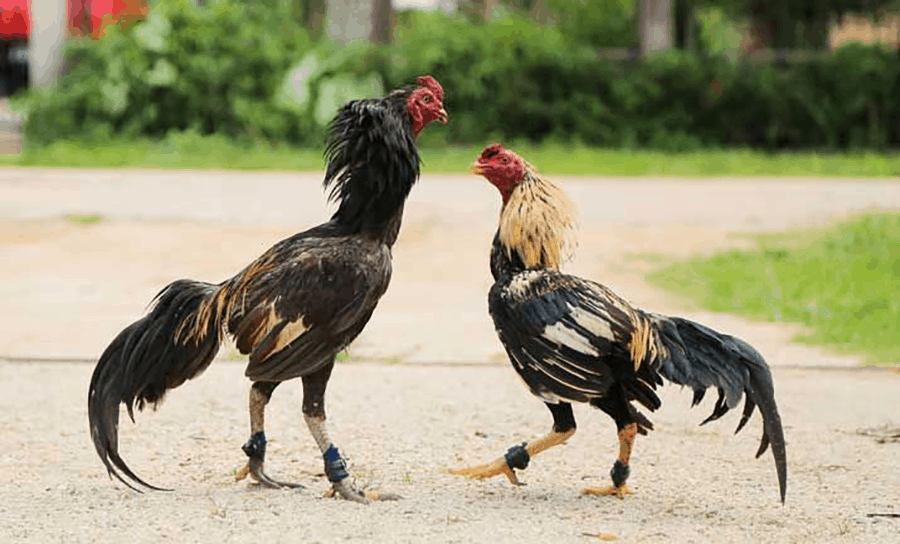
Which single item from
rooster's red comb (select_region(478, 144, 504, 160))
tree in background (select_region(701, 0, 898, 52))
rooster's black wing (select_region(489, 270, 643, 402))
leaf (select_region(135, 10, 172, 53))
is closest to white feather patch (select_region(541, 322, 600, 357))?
rooster's black wing (select_region(489, 270, 643, 402))

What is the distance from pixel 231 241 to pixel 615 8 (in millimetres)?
21110

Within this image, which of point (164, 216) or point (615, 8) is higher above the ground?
point (615, 8)

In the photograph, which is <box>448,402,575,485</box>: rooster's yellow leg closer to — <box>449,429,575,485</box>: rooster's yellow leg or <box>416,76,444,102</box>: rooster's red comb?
<box>449,429,575,485</box>: rooster's yellow leg

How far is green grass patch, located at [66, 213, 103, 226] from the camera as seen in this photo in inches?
554

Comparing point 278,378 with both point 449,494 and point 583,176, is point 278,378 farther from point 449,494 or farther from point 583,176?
point 583,176

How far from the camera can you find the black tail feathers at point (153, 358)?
5.47 m

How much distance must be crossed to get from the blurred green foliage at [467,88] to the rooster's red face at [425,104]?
53.1 feet

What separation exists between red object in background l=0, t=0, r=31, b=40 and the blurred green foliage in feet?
20.1

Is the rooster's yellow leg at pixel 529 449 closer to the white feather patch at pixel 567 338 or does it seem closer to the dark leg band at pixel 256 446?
the white feather patch at pixel 567 338

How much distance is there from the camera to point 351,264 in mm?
5320

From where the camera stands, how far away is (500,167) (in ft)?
18.6

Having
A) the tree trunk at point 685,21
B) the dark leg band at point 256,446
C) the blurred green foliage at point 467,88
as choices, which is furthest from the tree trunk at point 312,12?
the dark leg band at point 256,446

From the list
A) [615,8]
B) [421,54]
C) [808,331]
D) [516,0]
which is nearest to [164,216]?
[808,331]

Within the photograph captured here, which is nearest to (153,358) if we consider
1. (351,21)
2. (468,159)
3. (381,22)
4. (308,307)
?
(308,307)
